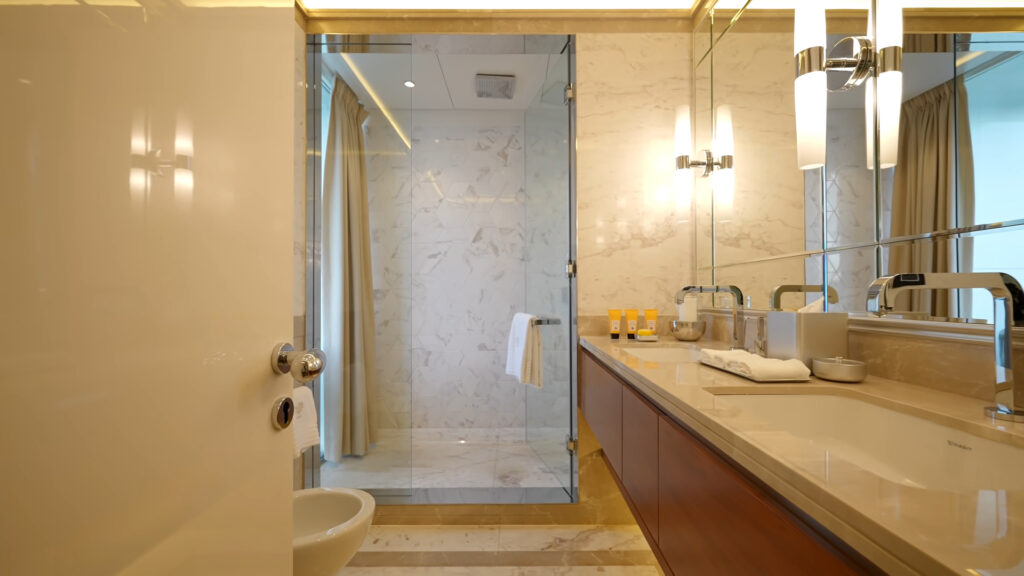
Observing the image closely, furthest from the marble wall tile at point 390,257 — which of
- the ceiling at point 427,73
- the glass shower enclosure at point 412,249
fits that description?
the ceiling at point 427,73

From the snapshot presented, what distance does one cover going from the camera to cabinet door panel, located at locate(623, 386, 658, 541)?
101 centimetres

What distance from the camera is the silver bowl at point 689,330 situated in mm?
1889

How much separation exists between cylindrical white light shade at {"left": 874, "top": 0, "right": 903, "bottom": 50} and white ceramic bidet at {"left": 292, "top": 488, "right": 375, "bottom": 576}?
1758 mm

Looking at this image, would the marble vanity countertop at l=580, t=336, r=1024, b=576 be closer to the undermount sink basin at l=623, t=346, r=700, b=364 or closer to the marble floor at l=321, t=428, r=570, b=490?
the undermount sink basin at l=623, t=346, r=700, b=364

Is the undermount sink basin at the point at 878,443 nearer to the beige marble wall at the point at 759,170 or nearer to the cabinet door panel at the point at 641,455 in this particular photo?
the cabinet door panel at the point at 641,455

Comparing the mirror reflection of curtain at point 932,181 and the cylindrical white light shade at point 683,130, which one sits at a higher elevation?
the cylindrical white light shade at point 683,130

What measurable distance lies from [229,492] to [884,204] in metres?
1.41

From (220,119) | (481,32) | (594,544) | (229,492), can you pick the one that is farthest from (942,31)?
(594,544)

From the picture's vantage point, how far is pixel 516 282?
2.88 metres

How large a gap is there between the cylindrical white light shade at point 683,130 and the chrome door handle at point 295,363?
1846 millimetres

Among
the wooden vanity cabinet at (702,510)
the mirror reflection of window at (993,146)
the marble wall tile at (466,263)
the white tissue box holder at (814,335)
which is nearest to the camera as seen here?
the wooden vanity cabinet at (702,510)

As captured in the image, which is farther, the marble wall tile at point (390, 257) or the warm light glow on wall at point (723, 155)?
the marble wall tile at point (390, 257)

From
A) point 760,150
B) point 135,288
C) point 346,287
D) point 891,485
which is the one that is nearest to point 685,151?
point 760,150

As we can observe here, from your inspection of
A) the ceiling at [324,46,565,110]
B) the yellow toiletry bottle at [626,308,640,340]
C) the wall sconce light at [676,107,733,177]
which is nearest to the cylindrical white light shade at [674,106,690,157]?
the wall sconce light at [676,107,733,177]
